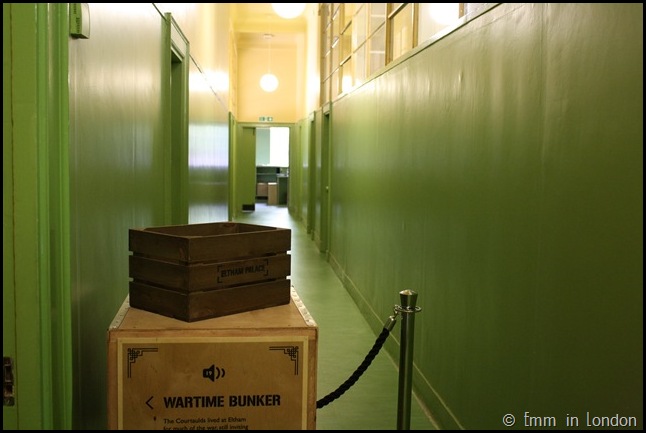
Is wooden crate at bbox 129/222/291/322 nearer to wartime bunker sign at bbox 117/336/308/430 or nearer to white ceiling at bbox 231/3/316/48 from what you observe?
wartime bunker sign at bbox 117/336/308/430

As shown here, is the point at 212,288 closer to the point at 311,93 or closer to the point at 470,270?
the point at 470,270

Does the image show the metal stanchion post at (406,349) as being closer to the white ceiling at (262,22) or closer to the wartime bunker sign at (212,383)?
the wartime bunker sign at (212,383)

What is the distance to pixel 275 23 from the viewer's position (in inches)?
539

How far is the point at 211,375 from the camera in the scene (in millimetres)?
1668

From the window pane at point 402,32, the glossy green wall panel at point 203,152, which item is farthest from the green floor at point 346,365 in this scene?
the window pane at point 402,32

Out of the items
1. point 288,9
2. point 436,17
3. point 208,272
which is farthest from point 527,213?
point 288,9

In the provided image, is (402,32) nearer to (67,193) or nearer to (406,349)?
(406,349)

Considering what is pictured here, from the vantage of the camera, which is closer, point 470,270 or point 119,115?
point 119,115

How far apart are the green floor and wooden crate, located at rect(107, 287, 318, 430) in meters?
1.61

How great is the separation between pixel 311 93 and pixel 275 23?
9.02 ft

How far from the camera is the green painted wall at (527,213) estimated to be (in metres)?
1.74

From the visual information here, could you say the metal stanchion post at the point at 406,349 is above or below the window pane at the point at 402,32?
below

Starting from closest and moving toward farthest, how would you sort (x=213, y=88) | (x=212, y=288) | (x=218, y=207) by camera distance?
(x=212, y=288), (x=213, y=88), (x=218, y=207)

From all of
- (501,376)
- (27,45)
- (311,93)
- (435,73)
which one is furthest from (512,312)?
(311,93)
